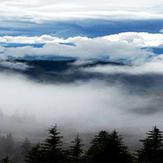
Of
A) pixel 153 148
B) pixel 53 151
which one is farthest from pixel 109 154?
pixel 53 151

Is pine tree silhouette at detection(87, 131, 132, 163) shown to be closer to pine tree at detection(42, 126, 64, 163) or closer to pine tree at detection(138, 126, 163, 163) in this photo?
pine tree at detection(138, 126, 163, 163)

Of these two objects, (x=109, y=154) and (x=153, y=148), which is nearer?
(x=109, y=154)

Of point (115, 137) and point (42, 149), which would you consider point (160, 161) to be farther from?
point (42, 149)

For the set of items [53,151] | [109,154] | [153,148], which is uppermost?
[153,148]

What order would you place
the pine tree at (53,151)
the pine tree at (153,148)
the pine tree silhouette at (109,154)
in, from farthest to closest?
the pine tree silhouette at (109,154)
the pine tree at (153,148)
the pine tree at (53,151)

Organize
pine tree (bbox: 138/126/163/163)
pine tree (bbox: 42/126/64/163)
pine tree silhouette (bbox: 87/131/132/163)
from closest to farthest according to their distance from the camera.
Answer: pine tree (bbox: 42/126/64/163) → pine tree (bbox: 138/126/163/163) → pine tree silhouette (bbox: 87/131/132/163)

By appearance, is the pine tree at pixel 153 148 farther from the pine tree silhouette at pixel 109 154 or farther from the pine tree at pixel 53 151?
the pine tree at pixel 53 151

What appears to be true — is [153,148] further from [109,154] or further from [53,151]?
[53,151]

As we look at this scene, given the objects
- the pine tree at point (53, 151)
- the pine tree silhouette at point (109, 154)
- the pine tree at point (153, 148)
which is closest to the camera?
the pine tree at point (53, 151)

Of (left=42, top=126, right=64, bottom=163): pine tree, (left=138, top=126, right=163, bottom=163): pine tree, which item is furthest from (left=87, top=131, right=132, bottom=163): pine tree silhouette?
(left=42, top=126, right=64, bottom=163): pine tree

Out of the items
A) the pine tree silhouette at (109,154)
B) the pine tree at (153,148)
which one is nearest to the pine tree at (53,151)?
the pine tree silhouette at (109,154)

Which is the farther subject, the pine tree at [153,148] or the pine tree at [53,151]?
the pine tree at [153,148]
